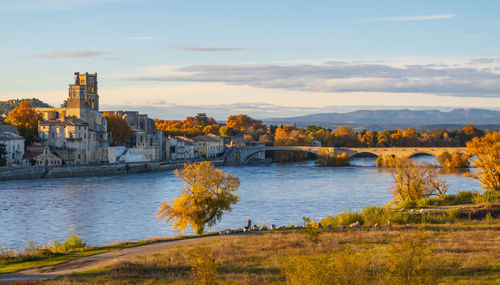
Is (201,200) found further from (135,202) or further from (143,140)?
(143,140)

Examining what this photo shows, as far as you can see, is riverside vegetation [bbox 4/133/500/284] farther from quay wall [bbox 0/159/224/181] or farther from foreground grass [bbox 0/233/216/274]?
quay wall [bbox 0/159/224/181]

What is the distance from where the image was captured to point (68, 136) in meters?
73.7

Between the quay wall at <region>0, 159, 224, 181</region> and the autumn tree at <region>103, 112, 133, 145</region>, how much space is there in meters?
9.46

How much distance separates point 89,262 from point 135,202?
26.7 metres

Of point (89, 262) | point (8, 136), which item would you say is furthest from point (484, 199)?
point (8, 136)

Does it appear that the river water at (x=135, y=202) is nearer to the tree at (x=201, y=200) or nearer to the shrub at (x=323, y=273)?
the tree at (x=201, y=200)

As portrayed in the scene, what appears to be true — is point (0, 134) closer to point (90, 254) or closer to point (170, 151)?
point (170, 151)

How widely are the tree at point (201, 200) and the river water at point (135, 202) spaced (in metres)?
2.98

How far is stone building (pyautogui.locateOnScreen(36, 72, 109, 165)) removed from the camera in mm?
73500

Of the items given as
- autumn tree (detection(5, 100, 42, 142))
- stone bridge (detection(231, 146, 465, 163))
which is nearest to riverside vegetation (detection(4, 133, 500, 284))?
autumn tree (detection(5, 100, 42, 142))

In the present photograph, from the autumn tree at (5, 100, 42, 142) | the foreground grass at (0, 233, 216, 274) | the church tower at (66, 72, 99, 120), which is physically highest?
the church tower at (66, 72, 99, 120)

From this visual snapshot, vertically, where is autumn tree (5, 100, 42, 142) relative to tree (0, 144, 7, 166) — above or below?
above

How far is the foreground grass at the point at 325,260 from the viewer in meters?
11.2

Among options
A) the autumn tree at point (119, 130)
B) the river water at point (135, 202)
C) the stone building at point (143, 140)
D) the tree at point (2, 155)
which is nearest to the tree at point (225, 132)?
the stone building at point (143, 140)
